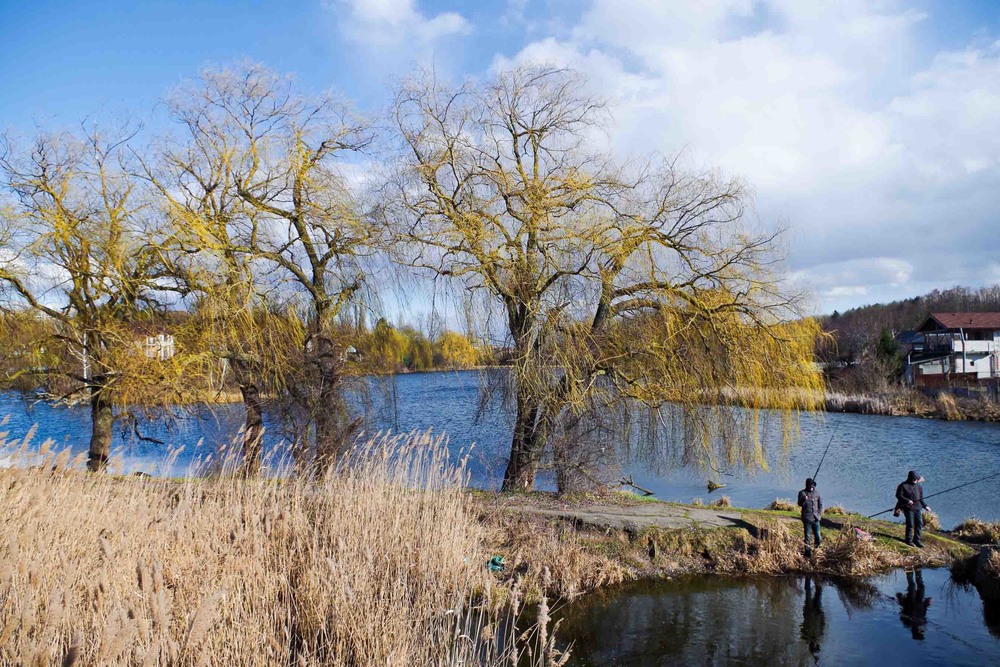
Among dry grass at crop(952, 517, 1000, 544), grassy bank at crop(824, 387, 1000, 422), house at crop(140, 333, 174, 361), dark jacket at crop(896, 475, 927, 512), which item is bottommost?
dry grass at crop(952, 517, 1000, 544)

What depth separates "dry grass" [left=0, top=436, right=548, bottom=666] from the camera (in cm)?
345

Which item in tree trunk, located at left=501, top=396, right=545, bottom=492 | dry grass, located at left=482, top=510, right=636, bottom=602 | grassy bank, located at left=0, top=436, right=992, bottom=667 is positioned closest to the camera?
grassy bank, located at left=0, top=436, right=992, bottom=667

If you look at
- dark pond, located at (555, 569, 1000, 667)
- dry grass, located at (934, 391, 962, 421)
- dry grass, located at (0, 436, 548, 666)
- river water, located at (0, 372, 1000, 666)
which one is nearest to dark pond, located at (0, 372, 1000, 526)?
A: river water, located at (0, 372, 1000, 666)

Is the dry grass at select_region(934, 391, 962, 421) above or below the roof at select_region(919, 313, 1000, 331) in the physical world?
below

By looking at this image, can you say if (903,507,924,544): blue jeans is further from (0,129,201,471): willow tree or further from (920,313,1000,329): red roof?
(920,313,1000,329): red roof

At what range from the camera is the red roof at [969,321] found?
48.6m

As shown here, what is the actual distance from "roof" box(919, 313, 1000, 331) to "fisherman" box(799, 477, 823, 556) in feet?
154

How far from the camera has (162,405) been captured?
529 inches

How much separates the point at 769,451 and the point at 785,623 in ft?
35.7

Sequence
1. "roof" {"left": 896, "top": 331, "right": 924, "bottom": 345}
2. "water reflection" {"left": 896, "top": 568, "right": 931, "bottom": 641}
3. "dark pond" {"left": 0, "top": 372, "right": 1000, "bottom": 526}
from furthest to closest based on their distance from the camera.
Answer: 1. "roof" {"left": 896, "top": 331, "right": 924, "bottom": 345}
2. "dark pond" {"left": 0, "top": 372, "right": 1000, "bottom": 526}
3. "water reflection" {"left": 896, "top": 568, "right": 931, "bottom": 641}

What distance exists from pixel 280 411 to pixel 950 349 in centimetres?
5135

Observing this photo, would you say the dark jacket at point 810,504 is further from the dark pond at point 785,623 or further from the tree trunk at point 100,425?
the tree trunk at point 100,425

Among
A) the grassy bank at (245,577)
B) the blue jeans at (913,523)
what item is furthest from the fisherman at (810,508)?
the grassy bank at (245,577)

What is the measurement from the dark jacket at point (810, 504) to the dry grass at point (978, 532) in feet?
13.3
